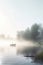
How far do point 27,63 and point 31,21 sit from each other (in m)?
0.51

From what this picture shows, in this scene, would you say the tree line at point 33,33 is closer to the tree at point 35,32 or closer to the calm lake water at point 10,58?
Answer: the tree at point 35,32

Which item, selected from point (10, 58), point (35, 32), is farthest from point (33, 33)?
point (10, 58)

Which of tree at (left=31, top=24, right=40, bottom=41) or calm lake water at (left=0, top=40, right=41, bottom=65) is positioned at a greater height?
tree at (left=31, top=24, right=40, bottom=41)

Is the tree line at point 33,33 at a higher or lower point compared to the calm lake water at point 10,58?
higher

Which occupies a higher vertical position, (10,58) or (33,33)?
(33,33)

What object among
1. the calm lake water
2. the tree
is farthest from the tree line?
the calm lake water

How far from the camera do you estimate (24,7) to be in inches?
56.2

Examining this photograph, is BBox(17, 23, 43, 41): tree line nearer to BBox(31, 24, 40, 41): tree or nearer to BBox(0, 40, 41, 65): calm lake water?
BBox(31, 24, 40, 41): tree

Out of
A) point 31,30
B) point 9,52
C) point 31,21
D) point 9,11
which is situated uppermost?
point 9,11

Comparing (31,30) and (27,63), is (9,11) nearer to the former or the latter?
(31,30)

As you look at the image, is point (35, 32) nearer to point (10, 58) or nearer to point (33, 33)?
point (33, 33)

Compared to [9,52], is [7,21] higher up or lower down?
higher up

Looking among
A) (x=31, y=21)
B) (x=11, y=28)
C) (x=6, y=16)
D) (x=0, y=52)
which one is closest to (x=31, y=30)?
(x=31, y=21)

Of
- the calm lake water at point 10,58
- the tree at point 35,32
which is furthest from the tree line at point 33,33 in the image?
the calm lake water at point 10,58
